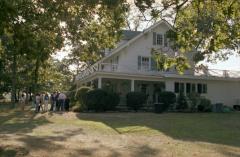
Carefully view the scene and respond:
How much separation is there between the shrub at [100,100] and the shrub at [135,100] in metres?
1.84

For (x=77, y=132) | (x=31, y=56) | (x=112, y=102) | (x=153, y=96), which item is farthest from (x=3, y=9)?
(x=153, y=96)

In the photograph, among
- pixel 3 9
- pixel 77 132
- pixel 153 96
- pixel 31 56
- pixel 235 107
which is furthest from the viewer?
pixel 235 107

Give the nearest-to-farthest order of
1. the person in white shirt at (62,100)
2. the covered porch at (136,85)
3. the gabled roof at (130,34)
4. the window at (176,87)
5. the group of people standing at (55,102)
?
the group of people standing at (55,102) < the person in white shirt at (62,100) < the covered porch at (136,85) < the window at (176,87) < the gabled roof at (130,34)

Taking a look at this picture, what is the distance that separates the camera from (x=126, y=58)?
142ft

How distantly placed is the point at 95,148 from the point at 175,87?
91.7 feet

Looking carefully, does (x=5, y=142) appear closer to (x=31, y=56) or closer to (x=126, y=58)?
(x=31, y=56)

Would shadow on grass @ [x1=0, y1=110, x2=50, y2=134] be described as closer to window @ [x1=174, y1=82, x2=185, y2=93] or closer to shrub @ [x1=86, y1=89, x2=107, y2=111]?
shrub @ [x1=86, y1=89, x2=107, y2=111]

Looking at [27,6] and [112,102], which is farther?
[112,102]

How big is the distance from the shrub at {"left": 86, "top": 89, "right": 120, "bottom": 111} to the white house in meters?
5.66

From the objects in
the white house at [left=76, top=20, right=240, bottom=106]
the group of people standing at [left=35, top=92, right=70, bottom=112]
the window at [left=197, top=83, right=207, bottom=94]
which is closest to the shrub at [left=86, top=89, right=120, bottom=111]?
the group of people standing at [left=35, top=92, right=70, bottom=112]

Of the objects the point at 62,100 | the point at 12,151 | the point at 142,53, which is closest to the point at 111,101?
the point at 62,100

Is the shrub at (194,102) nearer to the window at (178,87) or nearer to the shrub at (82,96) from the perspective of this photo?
the window at (178,87)

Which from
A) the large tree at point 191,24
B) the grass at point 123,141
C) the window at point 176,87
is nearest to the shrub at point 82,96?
the window at point 176,87

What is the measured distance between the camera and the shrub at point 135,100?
37094 millimetres
